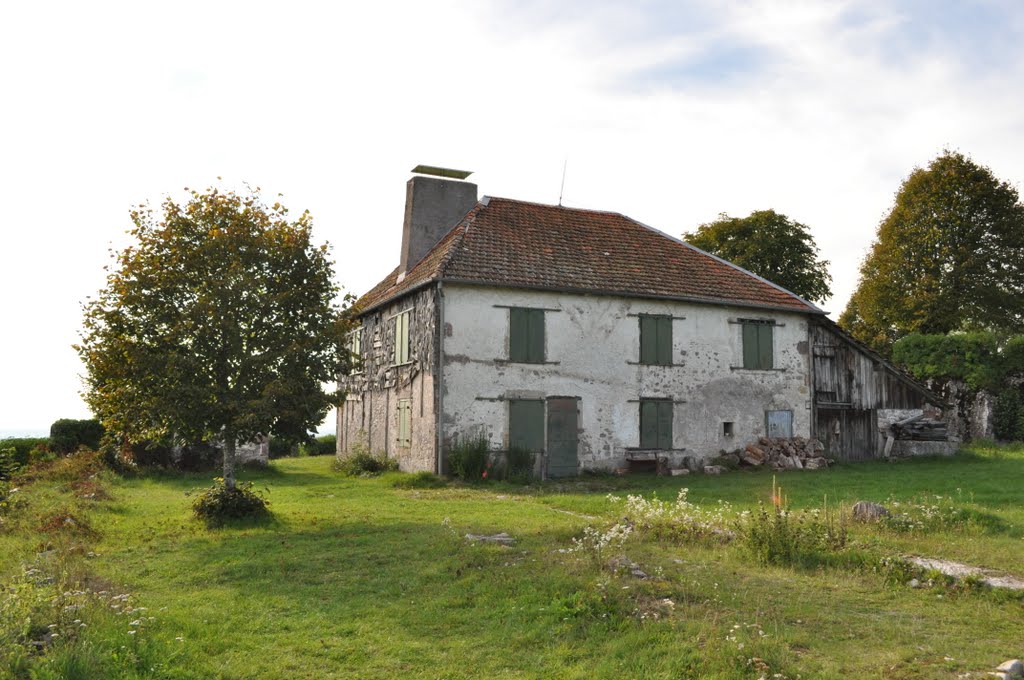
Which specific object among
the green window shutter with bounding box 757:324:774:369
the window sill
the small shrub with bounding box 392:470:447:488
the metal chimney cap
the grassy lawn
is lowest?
the grassy lawn

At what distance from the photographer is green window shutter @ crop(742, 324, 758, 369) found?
24391mm

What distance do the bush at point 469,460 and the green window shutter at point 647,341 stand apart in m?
5.40

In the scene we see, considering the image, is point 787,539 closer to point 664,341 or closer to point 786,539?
point 786,539

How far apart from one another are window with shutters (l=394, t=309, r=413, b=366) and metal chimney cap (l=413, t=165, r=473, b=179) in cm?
470

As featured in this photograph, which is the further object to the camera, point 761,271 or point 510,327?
point 761,271

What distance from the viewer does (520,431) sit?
69.9 feet

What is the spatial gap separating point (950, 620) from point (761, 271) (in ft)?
105

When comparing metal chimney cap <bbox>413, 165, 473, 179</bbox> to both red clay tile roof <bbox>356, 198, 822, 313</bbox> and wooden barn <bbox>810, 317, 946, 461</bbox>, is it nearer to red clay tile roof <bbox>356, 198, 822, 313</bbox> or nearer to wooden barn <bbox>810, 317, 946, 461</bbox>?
red clay tile roof <bbox>356, 198, 822, 313</bbox>

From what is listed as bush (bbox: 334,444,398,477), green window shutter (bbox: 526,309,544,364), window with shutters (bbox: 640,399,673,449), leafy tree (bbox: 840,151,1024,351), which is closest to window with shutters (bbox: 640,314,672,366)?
window with shutters (bbox: 640,399,673,449)

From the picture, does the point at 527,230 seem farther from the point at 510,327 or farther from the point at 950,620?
the point at 950,620

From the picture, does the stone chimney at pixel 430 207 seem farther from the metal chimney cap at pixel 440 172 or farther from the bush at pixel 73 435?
the bush at pixel 73 435

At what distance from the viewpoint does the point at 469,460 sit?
2011cm

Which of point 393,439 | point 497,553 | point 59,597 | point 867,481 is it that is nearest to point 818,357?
point 867,481

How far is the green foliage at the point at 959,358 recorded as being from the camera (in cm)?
2958
